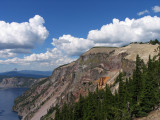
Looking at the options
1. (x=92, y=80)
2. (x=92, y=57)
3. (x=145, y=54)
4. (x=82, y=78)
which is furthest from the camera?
(x=92, y=57)

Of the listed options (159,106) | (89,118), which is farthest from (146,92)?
(89,118)

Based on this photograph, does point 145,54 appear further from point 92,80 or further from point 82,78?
point 82,78

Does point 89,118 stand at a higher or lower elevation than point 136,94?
lower

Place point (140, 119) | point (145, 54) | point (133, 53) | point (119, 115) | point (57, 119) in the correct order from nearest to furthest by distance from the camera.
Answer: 1. point (140, 119)
2. point (119, 115)
3. point (57, 119)
4. point (145, 54)
5. point (133, 53)

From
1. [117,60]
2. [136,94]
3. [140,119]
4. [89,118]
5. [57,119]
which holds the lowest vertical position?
[57,119]

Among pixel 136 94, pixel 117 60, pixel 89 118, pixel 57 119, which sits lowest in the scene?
pixel 57 119

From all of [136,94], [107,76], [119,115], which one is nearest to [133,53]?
[107,76]

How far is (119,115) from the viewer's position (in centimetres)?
4206

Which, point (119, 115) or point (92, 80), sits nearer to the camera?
point (119, 115)

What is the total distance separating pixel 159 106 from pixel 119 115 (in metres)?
11.5

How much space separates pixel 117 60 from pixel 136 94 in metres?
101

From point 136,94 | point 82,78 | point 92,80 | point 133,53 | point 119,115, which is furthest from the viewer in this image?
point 82,78

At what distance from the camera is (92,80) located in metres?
159

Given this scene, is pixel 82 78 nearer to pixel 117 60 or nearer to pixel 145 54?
pixel 117 60
